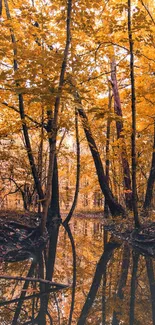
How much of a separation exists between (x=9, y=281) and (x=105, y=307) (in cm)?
196

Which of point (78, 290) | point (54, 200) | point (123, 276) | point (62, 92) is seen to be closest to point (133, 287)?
point (123, 276)

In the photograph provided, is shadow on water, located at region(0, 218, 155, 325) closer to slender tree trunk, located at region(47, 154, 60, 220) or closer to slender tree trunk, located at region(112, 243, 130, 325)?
slender tree trunk, located at region(112, 243, 130, 325)

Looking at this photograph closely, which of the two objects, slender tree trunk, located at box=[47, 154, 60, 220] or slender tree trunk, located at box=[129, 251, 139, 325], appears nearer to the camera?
slender tree trunk, located at box=[129, 251, 139, 325]

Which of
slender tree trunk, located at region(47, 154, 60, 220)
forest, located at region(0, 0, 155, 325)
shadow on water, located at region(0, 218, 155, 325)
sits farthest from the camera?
slender tree trunk, located at region(47, 154, 60, 220)

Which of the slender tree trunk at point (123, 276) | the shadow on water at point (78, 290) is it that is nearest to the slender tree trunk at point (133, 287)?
the shadow on water at point (78, 290)

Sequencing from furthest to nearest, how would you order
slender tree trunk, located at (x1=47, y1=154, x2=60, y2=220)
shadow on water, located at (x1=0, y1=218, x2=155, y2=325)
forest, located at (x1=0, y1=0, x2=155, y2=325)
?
1. slender tree trunk, located at (x1=47, y1=154, x2=60, y2=220)
2. forest, located at (x1=0, y1=0, x2=155, y2=325)
3. shadow on water, located at (x1=0, y1=218, x2=155, y2=325)

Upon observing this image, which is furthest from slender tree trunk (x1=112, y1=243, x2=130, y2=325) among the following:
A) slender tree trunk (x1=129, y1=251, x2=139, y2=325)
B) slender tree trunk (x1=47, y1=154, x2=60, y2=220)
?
slender tree trunk (x1=47, y1=154, x2=60, y2=220)

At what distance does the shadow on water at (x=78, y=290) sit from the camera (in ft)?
13.7

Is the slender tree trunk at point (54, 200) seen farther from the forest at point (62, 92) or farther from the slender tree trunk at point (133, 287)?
Result: the slender tree trunk at point (133, 287)

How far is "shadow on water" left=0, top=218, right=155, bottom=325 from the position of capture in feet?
13.7

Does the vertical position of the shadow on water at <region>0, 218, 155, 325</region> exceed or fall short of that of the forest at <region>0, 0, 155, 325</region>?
it falls short

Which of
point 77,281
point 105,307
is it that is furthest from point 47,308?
point 77,281

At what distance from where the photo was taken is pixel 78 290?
5.21m

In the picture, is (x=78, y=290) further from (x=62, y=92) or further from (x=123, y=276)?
(x=62, y=92)
